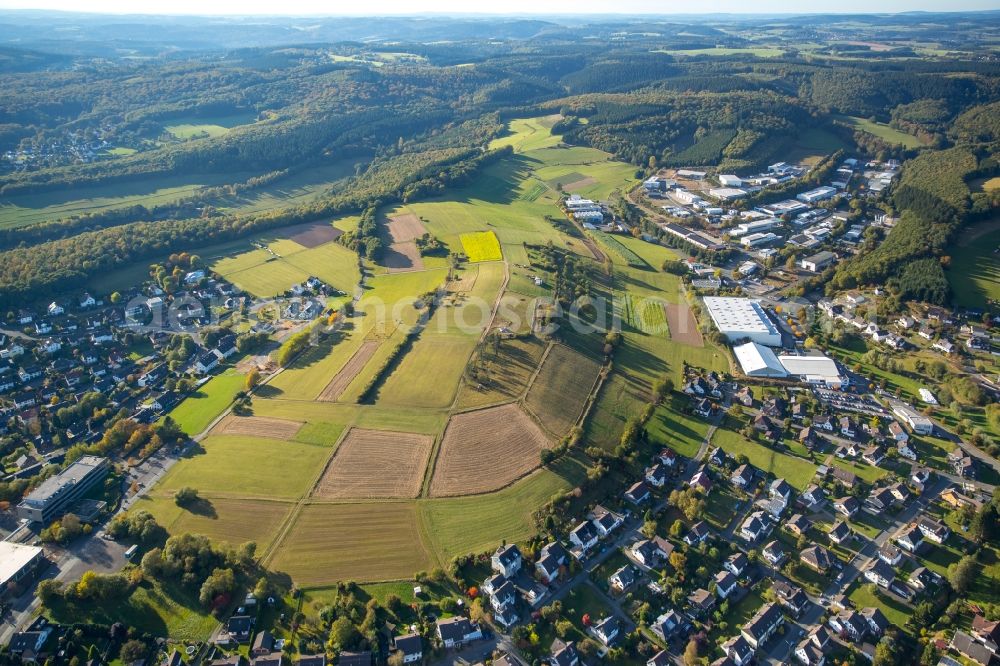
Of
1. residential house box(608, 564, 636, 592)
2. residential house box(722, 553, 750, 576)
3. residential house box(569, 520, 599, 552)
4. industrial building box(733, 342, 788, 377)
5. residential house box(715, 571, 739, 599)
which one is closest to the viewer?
residential house box(715, 571, 739, 599)

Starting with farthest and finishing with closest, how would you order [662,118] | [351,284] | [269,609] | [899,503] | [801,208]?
[662,118]
[801,208]
[351,284]
[899,503]
[269,609]

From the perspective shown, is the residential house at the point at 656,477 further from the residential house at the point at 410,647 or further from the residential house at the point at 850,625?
the residential house at the point at 410,647

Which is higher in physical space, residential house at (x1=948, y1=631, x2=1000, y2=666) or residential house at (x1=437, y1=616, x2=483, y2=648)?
residential house at (x1=948, y1=631, x2=1000, y2=666)

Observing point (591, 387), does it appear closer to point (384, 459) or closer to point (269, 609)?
point (384, 459)

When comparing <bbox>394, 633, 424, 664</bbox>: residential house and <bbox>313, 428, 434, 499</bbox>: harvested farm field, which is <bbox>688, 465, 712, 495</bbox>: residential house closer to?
<bbox>313, 428, 434, 499</bbox>: harvested farm field

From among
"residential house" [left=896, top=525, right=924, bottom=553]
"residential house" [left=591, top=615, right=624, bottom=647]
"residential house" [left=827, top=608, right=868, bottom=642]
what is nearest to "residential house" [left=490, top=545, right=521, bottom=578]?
"residential house" [left=591, top=615, right=624, bottom=647]

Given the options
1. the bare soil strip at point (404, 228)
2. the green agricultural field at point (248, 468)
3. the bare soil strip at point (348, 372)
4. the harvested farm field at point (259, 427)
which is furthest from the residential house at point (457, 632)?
the bare soil strip at point (404, 228)

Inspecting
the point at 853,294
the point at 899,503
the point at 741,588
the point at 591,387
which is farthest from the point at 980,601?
the point at 853,294
